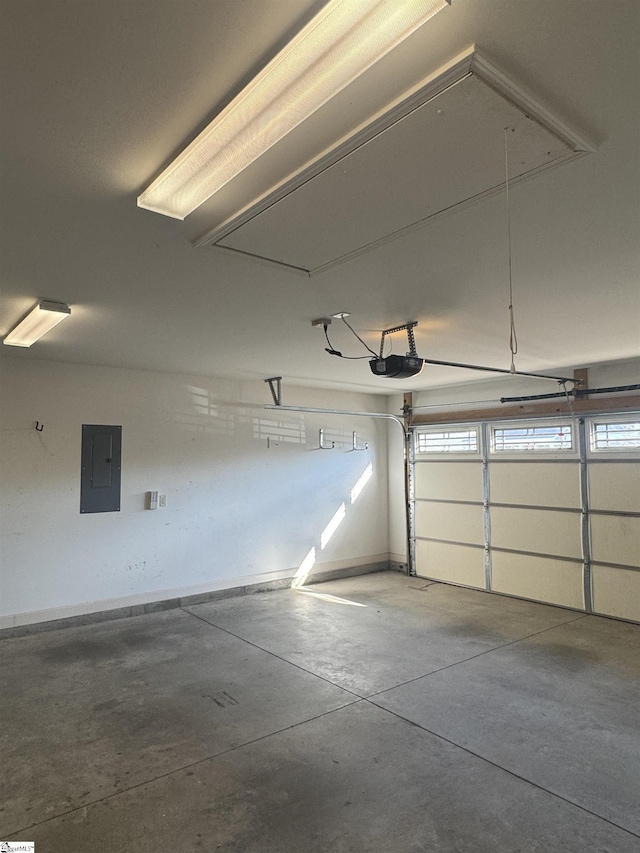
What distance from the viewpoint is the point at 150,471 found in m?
5.60

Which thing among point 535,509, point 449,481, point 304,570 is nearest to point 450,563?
point 449,481

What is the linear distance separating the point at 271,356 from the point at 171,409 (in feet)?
5.25

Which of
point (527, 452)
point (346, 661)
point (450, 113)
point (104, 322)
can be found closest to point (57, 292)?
point (104, 322)

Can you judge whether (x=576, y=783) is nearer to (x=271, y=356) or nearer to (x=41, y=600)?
(x=271, y=356)

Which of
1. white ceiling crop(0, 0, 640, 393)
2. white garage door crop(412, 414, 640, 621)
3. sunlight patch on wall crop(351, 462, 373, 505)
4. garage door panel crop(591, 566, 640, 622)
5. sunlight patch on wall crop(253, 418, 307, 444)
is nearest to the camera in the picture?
white ceiling crop(0, 0, 640, 393)

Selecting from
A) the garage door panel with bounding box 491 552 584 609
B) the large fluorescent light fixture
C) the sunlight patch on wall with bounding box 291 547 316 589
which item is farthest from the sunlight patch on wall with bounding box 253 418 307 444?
the large fluorescent light fixture

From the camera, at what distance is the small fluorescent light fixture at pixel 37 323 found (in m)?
3.20

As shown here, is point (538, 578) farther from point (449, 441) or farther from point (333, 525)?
point (333, 525)

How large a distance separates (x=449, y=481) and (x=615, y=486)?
2071 millimetres

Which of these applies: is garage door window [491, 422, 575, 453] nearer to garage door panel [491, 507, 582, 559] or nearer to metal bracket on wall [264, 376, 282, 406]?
garage door panel [491, 507, 582, 559]

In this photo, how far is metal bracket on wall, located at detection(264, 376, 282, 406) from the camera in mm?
6316

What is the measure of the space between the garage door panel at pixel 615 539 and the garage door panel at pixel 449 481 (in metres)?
1.43

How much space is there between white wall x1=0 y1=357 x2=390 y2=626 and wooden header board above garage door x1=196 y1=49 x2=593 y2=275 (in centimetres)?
358

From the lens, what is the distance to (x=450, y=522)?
6887mm
